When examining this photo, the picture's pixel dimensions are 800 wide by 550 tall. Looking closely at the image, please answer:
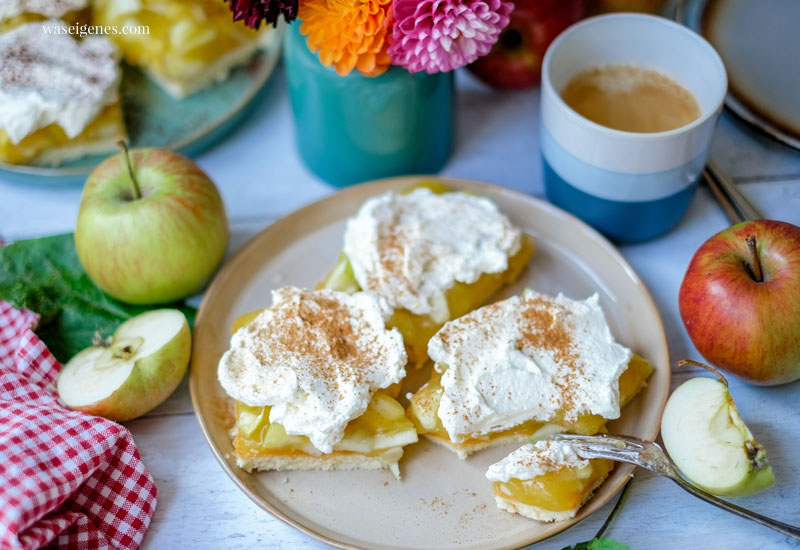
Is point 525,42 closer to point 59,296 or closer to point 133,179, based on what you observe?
point 133,179

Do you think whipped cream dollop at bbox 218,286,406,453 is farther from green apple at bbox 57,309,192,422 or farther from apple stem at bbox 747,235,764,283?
apple stem at bbox 747,235,764,283

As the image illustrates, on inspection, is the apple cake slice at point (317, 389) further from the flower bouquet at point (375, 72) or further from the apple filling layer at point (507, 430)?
the flower bouquet at point (375, 72)

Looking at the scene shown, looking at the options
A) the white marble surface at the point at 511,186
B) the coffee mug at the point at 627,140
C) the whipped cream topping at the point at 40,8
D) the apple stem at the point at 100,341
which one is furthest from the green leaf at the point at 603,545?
the whipped cream topping at the point at 40,8

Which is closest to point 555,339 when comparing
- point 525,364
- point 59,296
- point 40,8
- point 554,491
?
point 525,364

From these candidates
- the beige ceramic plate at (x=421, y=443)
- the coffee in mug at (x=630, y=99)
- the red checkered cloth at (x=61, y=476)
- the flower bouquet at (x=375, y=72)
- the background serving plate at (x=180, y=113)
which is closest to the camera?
the red checkered cloth at (x=61, y=476)

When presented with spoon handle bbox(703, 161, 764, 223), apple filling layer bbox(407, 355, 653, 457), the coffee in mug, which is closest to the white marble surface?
spoon handle bbox(703, 161, 764, 223)

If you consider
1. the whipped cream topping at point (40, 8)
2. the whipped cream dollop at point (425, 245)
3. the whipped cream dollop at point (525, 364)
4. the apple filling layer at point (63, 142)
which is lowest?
the whipped cream dollop at point (525, 364)
